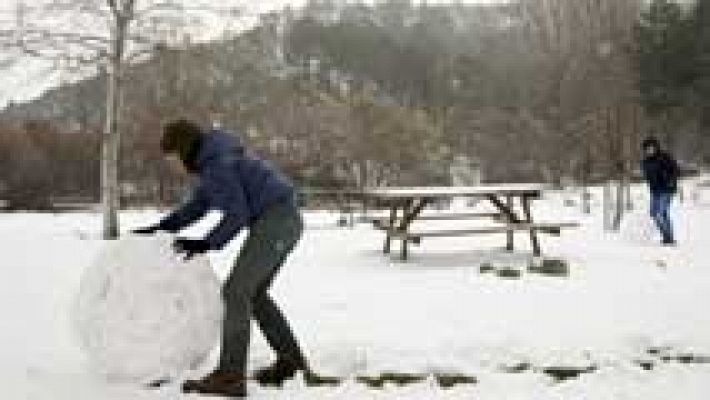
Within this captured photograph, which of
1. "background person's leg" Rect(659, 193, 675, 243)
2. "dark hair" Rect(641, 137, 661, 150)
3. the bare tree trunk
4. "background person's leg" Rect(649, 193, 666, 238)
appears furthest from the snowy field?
the bare tree trunk

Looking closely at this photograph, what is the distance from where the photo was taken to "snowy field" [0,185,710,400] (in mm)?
7125

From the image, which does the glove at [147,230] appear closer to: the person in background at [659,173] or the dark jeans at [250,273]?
the dark jeans at [250,273]

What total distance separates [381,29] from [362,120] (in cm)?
4923

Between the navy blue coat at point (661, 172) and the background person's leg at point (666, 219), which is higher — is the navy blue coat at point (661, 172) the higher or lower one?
the higher one

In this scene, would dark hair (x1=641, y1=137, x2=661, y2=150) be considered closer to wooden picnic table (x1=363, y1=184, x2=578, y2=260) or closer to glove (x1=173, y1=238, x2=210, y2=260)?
wooden picnic table (x1=363, y1=184, x2=578, y2=260)

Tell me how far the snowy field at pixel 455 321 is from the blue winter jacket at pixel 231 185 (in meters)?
0.95

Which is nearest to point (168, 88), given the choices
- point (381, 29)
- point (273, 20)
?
point (273, 20)

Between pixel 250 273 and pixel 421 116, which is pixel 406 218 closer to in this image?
pixel 250 273

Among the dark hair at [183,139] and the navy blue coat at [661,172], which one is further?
the navy blue coat at [661,172]

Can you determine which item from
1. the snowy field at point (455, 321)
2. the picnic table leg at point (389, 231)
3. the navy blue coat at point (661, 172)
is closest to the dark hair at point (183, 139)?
the snowy field at point (455, 321)

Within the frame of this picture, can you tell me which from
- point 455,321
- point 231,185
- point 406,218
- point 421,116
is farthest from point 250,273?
point 421,116

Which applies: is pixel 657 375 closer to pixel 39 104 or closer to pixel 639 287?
pixel 639 287

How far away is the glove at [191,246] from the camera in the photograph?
21.9ft

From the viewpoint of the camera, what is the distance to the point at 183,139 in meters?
6.59
